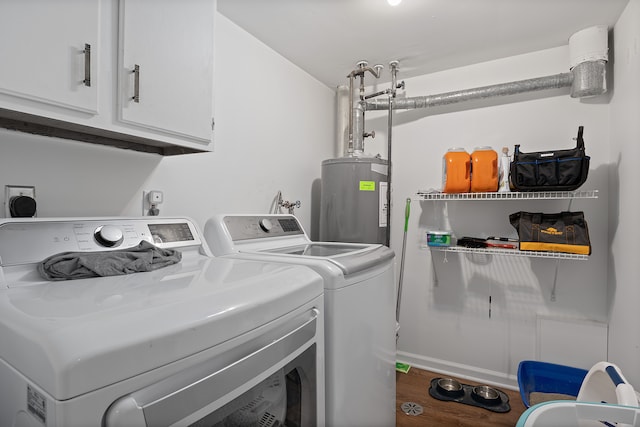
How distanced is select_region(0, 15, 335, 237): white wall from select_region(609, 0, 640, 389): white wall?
6.77ft

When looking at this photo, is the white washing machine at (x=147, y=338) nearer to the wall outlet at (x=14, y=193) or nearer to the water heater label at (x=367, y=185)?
the wall outlet at (x=14, y=193)

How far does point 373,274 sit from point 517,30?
6.41 feet

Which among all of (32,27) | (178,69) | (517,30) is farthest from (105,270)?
(517,30)

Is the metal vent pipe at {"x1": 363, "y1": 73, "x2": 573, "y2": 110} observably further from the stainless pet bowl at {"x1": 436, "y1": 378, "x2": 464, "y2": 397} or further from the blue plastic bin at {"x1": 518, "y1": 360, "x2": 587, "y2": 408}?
the stainless pet bowl at {"x1": 436, "y1": 378, "x2": 464, "y2": 397}

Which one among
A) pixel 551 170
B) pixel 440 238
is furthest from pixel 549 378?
pixel 551 170

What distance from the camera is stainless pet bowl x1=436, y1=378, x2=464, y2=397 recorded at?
229 centimetres

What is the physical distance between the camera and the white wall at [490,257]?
2.22 meters

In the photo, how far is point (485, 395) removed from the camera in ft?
7.39

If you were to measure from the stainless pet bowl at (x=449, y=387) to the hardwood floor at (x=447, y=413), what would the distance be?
8 centimetres

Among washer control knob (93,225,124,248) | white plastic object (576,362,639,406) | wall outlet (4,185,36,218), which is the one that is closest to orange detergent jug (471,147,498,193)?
white plastic object (576,362,639,406)

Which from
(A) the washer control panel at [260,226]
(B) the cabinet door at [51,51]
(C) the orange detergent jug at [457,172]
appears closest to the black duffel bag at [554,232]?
(C) the orange detergent jug at [457,172]

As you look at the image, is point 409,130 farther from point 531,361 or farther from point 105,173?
point 105,173

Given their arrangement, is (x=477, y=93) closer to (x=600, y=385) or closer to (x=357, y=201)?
(x=357, y=201)

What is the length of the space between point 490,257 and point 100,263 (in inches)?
98.8
